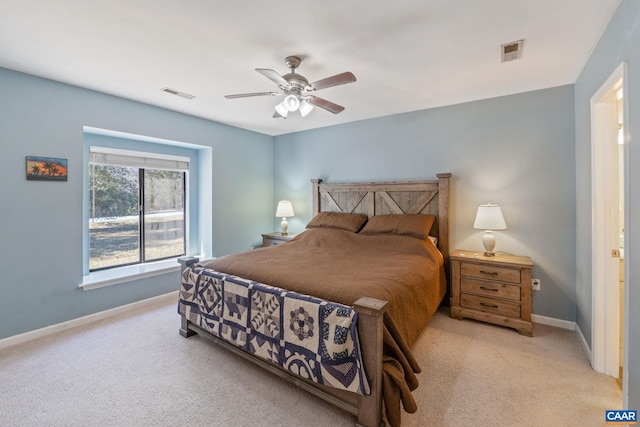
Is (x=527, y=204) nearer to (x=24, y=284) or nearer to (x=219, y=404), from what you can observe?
(x=219, y=404)

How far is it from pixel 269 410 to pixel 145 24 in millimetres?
2666

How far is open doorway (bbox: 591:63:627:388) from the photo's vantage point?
2.04 meters

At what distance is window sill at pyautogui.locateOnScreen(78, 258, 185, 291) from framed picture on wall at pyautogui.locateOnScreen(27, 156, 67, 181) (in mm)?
1124

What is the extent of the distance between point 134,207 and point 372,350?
12.3ft

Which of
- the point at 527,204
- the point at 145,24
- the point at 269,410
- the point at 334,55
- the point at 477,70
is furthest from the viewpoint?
the point at 527,204

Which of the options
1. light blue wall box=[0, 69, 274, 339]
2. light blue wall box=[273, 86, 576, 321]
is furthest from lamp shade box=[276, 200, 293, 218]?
light blue wall box=[0, 69, 274, 339]

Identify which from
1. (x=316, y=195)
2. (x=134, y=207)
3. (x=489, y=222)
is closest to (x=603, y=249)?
(x=489, y=222)

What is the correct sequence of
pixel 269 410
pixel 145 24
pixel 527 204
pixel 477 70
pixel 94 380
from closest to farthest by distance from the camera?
pixel 269 410, pixel 145 24, pixel 94 380, pixel 477 70, pixel 527 204

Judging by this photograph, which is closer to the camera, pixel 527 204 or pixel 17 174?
pixel 17 174

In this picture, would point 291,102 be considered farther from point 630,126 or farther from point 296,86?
point 630,126

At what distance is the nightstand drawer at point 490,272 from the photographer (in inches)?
107

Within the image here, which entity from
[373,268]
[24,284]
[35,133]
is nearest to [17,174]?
[35,133]

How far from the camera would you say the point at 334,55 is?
2.25m

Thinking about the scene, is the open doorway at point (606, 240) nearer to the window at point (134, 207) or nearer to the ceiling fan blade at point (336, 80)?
the ceiling fan blade at point (336, 80)
